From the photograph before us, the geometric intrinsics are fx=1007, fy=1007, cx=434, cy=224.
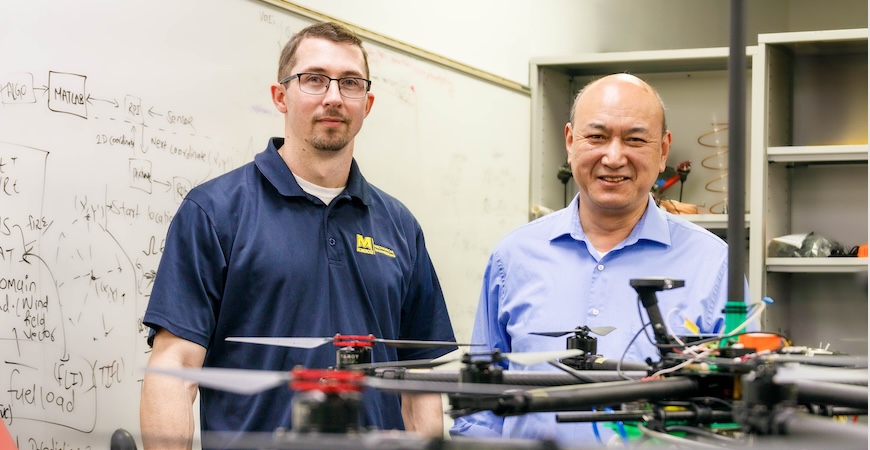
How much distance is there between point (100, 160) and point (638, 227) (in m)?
1.33

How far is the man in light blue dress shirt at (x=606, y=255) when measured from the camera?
6.13 feet

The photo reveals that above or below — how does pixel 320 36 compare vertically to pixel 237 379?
above

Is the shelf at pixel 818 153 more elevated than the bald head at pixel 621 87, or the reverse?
the shelf at pixel 818 153

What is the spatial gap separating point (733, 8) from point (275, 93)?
145cm

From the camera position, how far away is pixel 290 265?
1.94m

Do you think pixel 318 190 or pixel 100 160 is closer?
pixel 318 190

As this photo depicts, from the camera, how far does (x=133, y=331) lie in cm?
257

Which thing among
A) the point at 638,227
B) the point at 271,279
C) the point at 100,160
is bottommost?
the point at 271,279

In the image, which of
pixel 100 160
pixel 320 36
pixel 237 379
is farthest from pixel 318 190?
pixel 237 379

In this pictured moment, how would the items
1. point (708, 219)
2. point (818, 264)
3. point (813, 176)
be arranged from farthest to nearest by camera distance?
point (813, 176) < point (708, 219) < point (818, 264)

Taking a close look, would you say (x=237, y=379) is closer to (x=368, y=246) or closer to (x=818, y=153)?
(x=368, y=246)

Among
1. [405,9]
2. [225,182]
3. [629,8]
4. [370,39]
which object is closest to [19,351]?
[225,182]

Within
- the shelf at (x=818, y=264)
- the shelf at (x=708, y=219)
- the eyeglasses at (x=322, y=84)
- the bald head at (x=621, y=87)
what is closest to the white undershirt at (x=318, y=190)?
the eyeglasses at (x=322, y=84)

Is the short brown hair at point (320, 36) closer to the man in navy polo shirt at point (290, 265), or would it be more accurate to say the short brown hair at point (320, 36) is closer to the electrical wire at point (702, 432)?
the man in navy polo shirt at point (290, 265)
